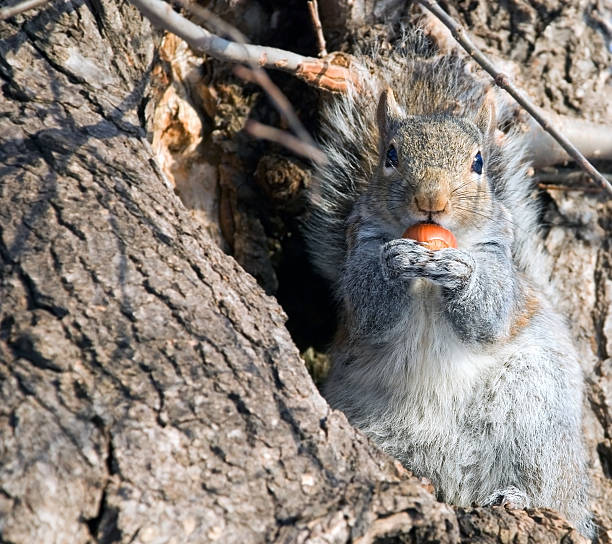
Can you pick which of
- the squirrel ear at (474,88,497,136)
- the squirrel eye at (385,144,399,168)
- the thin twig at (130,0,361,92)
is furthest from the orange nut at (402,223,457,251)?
the thin twig at (130,0,361,92)

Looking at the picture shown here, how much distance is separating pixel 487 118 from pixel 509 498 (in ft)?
4.83

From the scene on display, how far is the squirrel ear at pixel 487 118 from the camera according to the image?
298cm

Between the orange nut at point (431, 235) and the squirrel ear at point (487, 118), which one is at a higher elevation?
the squirrel ear at point (487, 118)

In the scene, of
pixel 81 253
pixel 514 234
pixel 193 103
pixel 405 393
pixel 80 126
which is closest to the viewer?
pixel 81 253

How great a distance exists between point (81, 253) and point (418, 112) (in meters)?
1.83

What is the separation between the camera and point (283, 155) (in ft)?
10.8

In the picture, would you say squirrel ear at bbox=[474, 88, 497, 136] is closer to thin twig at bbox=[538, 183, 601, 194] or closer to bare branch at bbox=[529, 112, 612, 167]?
bare branch at bbox=[529, 112, 612, 167]

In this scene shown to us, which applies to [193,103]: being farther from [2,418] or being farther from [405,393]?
[2,418]

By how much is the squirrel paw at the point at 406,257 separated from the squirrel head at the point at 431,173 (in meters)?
0.11

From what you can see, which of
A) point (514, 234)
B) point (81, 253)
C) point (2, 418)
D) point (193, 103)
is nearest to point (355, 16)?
point (193, 103)

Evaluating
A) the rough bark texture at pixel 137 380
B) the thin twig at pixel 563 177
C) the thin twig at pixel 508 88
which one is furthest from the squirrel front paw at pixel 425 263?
the thin twig at pixel 563 177

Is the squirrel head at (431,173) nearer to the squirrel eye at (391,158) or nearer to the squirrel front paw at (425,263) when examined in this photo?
the squirrel eye at (391,158)

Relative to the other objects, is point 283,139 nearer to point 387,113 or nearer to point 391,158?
point 391,158

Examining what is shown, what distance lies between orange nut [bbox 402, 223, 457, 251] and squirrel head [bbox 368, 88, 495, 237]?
27 millimetres
